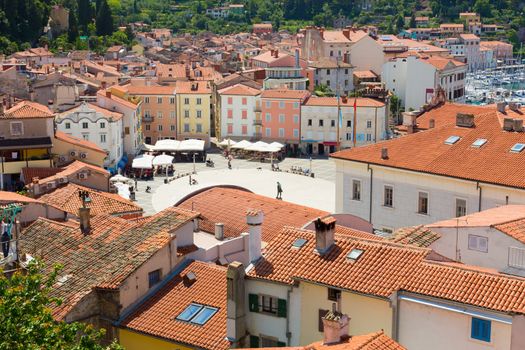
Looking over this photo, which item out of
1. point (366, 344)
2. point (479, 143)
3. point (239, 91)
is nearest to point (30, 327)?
point (366, 344)

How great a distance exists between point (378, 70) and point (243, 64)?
21.2 meters

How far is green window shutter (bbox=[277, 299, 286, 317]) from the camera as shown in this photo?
22.5 metres

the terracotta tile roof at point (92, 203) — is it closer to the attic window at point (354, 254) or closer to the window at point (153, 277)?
the window at point (153, 277)

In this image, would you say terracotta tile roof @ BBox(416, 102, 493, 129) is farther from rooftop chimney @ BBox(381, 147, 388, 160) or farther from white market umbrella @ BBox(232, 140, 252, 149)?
white market umbrella @ BBox(232, 140, 252, 149)

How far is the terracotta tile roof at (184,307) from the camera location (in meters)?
22.6

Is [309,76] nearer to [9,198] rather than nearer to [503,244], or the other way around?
[9,198]

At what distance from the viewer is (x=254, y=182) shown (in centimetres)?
7244

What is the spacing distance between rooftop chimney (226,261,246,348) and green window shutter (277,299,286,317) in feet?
2.88

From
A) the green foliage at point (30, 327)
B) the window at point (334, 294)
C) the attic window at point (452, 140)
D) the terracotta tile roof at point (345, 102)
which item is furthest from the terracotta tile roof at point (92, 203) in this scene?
the terracotta tile roof at point (345, 102)

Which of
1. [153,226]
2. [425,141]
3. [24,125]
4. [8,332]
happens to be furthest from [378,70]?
[8,332]

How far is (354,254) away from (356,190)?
19.4 metres

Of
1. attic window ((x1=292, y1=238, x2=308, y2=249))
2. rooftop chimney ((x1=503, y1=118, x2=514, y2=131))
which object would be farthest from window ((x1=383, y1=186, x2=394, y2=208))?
attic window ((x1=292, y1=238, x2=308, y2=249))

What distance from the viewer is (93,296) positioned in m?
24.2

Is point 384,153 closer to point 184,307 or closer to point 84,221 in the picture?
point 84,221
